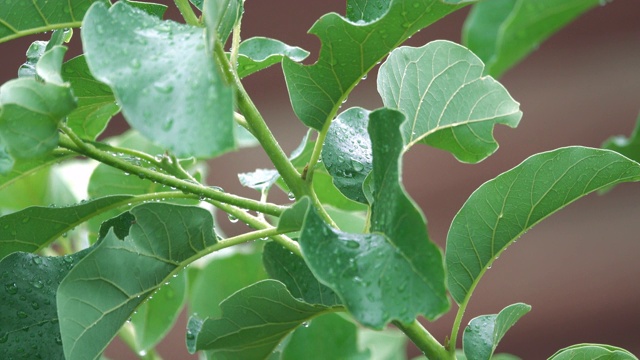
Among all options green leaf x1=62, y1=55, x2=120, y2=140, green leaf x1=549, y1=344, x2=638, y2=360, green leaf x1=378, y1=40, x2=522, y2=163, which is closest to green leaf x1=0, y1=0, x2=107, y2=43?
green leaf x1=62, y1=55, x2=120, y2=140

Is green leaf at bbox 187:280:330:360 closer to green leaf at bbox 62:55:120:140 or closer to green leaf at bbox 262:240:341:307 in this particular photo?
green leaf at bbox 262:240:341:307

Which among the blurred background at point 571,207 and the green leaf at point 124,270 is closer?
the green leaf at point 124,270

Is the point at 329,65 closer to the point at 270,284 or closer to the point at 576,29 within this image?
the point at 270,284

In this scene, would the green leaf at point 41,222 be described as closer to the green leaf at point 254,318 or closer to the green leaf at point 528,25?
the green leaf at point 254,318

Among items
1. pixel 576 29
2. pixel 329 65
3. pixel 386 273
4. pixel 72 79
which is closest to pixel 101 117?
pixel 72 79

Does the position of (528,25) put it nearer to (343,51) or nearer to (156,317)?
(343,51)

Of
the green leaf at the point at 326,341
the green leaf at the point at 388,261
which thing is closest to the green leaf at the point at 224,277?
the green leaf at the point at 326,341
